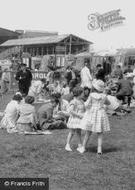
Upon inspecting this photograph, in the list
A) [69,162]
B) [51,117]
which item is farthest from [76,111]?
[51,117]

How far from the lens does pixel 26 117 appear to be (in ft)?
36.8

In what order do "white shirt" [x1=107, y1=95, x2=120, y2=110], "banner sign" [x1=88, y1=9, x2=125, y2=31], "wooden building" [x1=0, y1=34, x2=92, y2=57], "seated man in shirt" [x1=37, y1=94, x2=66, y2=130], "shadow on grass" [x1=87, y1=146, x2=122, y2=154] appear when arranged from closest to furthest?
1. "shadow on grass" [x1=87, y1=146, x2=122, y2=154]
2. "seated man in shirt" [x1=37, y1=94, x2=66, y2=130]
3. "white shirt" [x1=107, y1=95, x2=120, y2=110]
4. "banner sign" [x1=88, y1=9, x2=125, y2=31]
5. "wooden building" [x1=0, y1=34, x2=92, y2=57]

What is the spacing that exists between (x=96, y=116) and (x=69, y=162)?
1.20 m

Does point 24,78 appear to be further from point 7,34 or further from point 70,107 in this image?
point 7,34

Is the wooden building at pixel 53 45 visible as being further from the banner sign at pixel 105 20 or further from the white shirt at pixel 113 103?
the white shirt at pixel 113 103

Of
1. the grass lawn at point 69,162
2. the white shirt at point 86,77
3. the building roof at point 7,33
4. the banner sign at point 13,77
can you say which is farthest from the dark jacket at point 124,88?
the building roof at point 7,33

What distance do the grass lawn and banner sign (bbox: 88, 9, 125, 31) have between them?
2488cm

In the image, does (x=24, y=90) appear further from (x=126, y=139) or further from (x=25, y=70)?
(x=126, y=139)

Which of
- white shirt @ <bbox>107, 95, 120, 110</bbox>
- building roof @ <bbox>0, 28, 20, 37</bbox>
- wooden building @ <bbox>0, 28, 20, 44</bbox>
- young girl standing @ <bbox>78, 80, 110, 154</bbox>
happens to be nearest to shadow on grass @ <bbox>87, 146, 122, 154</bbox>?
young girl standing @ <bbox>78, 80, 110, 154</bbox>

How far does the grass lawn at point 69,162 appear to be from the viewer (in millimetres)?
6773

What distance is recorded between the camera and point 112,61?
2920 centimetres

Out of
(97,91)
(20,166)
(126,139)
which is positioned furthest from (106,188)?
(126,139)

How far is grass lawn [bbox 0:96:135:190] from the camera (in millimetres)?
6773

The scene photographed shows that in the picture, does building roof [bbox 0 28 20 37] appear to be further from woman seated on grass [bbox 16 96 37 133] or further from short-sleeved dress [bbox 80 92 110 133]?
short-sleeved dress [bbox 80 92 110 133]
